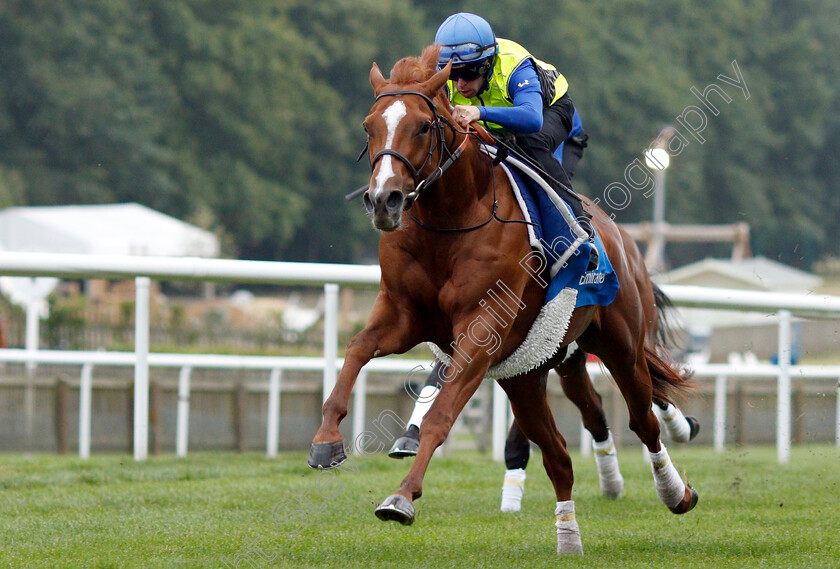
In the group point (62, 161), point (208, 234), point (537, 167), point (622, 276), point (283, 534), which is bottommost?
point (283, 534)

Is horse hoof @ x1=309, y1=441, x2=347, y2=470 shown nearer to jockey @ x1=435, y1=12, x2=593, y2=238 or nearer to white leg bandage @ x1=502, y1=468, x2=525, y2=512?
jockey @ x1=435, y1=12, x2=593, y2=238

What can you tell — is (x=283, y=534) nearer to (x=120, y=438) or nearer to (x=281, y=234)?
(x=120, y=438)

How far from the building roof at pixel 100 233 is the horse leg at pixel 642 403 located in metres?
16.8

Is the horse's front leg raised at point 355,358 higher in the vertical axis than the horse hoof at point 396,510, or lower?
higher

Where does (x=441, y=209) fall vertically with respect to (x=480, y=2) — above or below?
below

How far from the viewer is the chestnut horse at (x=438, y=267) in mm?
4094

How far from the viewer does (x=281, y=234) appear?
119 ft

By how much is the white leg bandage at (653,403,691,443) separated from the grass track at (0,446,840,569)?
369 millimetres

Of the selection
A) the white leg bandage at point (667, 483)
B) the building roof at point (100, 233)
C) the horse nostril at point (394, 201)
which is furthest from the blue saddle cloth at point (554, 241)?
the building roof at point (100, 233)

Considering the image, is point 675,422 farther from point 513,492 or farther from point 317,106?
point 317,106

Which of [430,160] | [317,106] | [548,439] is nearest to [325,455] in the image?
[430,160]

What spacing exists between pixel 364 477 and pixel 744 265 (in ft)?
85.5

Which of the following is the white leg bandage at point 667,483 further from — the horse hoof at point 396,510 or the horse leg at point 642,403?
the horse hoof at point 396,510

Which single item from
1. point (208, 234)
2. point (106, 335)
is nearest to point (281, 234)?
point (208, 234)
